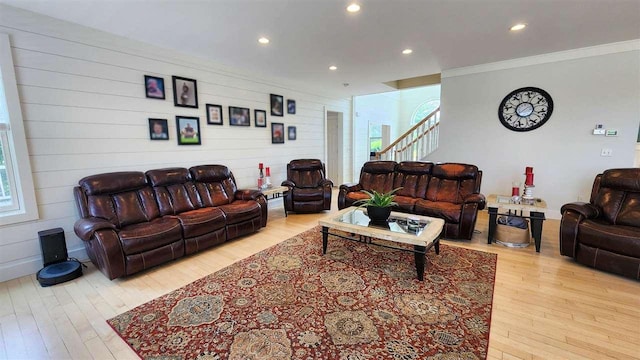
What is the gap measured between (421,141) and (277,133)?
3235mm

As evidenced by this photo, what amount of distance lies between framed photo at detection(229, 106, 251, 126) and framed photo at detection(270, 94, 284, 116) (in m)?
0.62

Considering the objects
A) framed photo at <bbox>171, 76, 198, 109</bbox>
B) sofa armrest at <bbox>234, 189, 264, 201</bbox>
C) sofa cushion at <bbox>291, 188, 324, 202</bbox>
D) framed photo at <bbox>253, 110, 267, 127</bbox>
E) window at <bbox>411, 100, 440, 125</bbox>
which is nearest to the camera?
framed photo at <bbox>171, 76, 198, 109</bbox>

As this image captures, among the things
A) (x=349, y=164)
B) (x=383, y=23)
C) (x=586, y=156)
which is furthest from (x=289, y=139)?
(x=586, y=156)

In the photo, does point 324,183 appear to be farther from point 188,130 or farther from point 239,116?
point 188,130

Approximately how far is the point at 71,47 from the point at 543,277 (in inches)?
→ 220

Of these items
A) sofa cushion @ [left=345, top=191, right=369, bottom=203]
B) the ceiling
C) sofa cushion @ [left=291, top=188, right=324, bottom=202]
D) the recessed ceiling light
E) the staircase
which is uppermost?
the ceiling

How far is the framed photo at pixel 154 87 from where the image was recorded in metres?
3.68

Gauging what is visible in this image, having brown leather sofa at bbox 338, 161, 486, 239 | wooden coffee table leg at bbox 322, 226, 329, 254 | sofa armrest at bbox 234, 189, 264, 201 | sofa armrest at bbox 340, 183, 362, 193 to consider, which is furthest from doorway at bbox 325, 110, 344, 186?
wooden coffee table leg at bbox 322, 226, 329, 254

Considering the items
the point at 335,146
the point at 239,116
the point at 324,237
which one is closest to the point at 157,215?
the point at 324,237

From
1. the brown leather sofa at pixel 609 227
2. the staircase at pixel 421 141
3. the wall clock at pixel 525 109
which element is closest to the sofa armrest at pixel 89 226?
the brown leather sofa at pixel 609 227

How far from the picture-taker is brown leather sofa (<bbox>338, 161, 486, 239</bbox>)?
360 centimetres

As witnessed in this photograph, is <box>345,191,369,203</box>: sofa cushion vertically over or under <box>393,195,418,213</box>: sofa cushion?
over

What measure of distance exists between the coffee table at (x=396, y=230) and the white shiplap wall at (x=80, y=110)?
2579mm

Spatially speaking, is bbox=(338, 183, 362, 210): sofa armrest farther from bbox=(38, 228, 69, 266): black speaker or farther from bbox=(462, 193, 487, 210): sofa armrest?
bbox=(38, 228, 69, 266): black speaker
